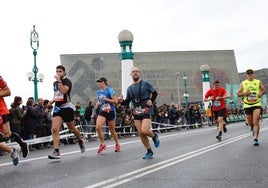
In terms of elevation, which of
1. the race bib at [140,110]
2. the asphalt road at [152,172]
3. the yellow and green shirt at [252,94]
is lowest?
the asphalt road at [152,172]

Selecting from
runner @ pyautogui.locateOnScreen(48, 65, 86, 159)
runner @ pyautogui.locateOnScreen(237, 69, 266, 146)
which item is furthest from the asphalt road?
runner @ pyautogui.locateOnScreen(237, 69, 266, 146)

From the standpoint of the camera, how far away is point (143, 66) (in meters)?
82.6

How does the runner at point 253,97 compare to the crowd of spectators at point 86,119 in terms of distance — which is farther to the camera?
the crowd of spectators at point 86,119

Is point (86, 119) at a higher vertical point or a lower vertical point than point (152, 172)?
higher

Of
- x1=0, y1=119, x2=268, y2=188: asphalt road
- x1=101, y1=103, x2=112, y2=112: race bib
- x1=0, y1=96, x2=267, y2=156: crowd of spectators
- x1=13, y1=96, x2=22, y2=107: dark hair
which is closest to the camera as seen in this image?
x1=0, y1=119, x2=268, y2=188: asphalt road

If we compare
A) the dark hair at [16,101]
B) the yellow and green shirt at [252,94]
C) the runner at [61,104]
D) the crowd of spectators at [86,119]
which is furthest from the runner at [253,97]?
the dark hair at [16,101]

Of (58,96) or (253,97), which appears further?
(253,97)

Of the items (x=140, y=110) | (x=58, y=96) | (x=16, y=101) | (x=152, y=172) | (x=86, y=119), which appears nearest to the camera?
(x=152, y=172)

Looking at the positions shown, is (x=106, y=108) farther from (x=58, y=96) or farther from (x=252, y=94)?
(x=252, y=94)

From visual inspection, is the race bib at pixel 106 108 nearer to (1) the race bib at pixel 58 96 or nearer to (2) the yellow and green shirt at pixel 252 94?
(1) the race bib at pixel 58 96

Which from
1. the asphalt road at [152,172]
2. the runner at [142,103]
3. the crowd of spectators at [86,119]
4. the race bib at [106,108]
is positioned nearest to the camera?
the asphalt road at [152,172]

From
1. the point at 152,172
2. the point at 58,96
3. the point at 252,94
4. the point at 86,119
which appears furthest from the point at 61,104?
the point at 86,119

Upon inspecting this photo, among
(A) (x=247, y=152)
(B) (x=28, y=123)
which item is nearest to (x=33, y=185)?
(A) (x=247, y=152)

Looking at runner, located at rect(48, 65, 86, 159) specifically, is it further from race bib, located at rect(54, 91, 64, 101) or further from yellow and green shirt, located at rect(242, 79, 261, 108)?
yellow and green shirt, located at rect(242, 79, 261, 108)
